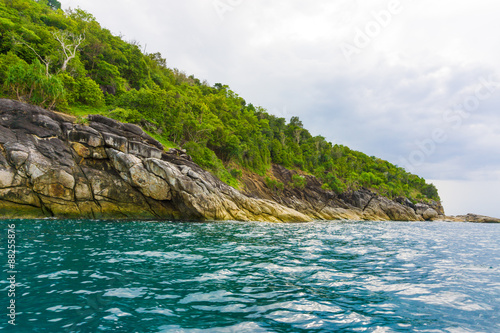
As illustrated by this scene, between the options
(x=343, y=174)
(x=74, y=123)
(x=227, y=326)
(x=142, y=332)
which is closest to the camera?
(x=142, y=332)

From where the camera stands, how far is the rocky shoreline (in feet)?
64.7

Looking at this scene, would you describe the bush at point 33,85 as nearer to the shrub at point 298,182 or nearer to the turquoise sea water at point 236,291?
the turquoise sea water at point 236,291

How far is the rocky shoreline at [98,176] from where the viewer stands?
64.7 feet

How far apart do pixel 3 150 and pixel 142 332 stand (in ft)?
78.1

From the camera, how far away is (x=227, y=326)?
431 centimetres

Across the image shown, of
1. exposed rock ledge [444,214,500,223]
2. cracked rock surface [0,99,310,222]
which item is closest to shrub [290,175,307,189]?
cracked rock surface [0,99,310,222]

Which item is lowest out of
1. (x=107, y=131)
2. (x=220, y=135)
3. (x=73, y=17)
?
(x=107, y=131)

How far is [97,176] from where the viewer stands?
23.4m

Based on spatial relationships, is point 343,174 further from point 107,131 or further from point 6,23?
point 6,23

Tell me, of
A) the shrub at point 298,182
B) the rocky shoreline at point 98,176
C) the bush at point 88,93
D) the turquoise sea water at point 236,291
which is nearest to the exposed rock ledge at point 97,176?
the rocky shoreline at point 98,176

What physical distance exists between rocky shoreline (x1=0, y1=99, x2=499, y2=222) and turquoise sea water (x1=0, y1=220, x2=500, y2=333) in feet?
40.1

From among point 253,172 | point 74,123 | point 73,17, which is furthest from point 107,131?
point 73,17

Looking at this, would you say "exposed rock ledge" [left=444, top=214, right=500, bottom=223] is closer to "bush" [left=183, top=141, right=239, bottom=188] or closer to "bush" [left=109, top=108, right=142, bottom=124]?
"bush" [left=183, top=141, right=239, bottom=188]

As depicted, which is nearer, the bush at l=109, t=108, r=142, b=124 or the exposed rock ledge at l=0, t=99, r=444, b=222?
the exposed rock ledge at l=0, t=99, r=444, b=222
